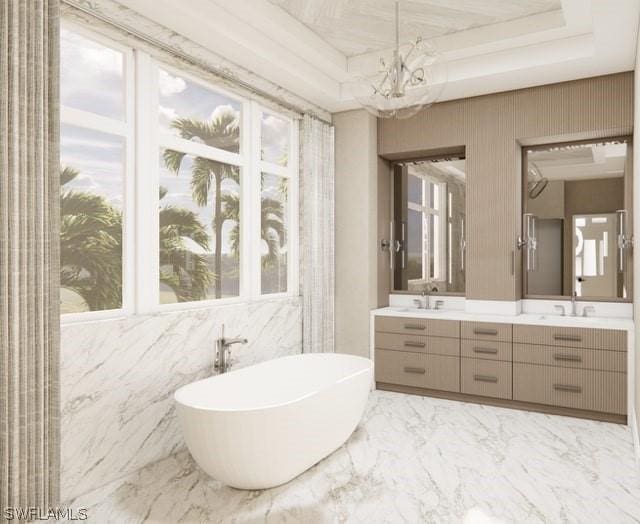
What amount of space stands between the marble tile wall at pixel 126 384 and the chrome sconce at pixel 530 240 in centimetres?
270

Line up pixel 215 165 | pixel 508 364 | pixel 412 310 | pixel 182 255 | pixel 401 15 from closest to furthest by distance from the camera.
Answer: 1. pixel 182 255
2. pixel 401 15
3. pixel 215 165
4. pixel 508 364
5. pixel 412 310

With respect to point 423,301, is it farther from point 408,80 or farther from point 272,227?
point 408,80

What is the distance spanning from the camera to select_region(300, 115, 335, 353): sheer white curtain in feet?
15.1

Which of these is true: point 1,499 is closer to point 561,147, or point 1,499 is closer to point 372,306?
point 372,306

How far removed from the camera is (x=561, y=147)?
4.51 m

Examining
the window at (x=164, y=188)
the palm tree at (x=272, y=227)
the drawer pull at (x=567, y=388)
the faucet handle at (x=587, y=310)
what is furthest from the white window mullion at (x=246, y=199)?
the faucet handle at (x=587, y=310)

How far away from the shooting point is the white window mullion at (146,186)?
309 cm

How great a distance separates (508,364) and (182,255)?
2758 mm

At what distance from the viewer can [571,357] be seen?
12.9 ft

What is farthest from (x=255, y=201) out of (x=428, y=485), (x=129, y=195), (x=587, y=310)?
(x=587, y=310)

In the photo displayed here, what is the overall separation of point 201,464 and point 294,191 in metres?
2.68

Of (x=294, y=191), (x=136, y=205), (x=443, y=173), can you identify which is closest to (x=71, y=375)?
(x=136, y=205)

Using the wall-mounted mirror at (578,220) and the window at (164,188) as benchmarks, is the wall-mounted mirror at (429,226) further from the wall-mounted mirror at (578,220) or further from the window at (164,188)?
the window at (164,188)

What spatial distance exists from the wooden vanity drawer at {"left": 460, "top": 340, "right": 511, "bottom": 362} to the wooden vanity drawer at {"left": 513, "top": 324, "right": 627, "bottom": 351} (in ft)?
0.40
